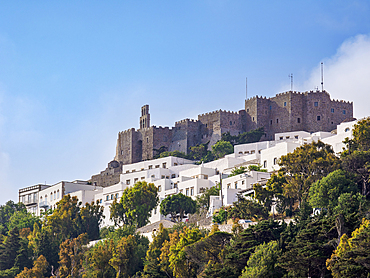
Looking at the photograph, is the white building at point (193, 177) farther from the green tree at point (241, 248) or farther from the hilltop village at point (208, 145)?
the green tree at point (241, 248)

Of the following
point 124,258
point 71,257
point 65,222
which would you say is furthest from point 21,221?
point 124,258

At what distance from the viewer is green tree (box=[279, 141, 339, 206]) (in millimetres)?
46312

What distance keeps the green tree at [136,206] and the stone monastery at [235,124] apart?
26.6 m

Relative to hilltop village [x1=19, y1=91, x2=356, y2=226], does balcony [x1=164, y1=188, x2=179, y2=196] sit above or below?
below

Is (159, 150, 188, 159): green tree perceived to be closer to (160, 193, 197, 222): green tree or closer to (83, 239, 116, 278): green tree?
(160, 193, 197, 222): green tree

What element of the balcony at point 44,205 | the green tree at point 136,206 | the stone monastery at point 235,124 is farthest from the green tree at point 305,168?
the balcony at point 44,205

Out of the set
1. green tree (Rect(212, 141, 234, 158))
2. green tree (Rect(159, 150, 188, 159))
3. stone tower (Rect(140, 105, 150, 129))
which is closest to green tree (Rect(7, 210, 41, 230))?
green tree (Rect(159, 150, 188, 159))

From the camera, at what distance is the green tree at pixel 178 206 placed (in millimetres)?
56750

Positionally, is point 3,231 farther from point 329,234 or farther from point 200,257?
point 329,234

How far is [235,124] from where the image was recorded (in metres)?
93.6

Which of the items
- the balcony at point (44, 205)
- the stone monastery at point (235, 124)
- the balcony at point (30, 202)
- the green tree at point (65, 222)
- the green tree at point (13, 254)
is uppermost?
the stone monastery at point (235, 124)

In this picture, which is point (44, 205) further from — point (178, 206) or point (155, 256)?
point (155, 256)

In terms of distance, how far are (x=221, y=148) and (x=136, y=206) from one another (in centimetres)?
2977

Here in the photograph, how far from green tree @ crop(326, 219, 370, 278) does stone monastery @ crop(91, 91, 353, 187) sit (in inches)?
2150
